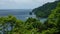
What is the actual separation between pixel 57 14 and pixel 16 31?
8979 millimetres

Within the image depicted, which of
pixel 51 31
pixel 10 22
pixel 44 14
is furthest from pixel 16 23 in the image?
pixel 44 14

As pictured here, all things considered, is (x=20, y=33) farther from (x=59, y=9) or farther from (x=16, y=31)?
(x=59, y=9)

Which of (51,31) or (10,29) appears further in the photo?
(10,29)

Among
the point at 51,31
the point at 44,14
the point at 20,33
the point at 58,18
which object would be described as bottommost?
the point at 44,14

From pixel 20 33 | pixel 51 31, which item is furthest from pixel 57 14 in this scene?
pixel 20 33

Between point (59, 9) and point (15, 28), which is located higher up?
point (59, 9)

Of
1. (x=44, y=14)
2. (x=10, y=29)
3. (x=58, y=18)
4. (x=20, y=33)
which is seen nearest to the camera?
(x=58, y=18)

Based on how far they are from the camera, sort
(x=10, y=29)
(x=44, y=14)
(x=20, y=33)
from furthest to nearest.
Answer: (x=44, y=14)
(x=10, y=29)
(x=20, y=33)

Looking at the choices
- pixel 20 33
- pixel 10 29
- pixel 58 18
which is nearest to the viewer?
pixel 58 18

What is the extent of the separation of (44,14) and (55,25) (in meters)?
66.9

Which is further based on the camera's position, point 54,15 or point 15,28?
point 15,28

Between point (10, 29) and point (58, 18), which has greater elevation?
point (58, 18)

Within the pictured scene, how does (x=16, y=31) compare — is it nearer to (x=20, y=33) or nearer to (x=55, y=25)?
(x=20, y=33)

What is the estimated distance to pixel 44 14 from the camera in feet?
252
